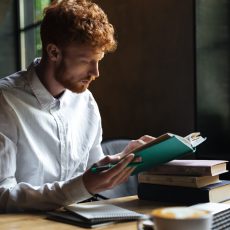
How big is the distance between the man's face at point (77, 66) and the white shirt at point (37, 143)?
0.28 feet

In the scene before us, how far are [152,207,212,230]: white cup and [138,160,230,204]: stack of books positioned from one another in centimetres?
67

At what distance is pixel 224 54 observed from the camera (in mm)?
2582

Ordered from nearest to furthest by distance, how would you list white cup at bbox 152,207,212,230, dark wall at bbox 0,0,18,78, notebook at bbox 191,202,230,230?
white cup at bbox 152,207,212,230 → notebook at bbox 191,202,230,230 → dark wall at bbox 0,0,18,78

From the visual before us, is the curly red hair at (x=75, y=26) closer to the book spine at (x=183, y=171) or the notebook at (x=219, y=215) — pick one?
the book spine at (x=183, y=171)

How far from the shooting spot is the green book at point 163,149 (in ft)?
4.10

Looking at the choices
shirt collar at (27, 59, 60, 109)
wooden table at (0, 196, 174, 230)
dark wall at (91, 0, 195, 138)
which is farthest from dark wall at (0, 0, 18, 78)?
wooden table at (0, 196, 174, 230)

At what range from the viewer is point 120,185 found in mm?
1939

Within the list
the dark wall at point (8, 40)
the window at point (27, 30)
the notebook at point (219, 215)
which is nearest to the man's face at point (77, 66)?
the notebook at point (219, 215)

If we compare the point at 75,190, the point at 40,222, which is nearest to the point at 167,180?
the point at 75,190

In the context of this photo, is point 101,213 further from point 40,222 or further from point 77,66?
point 77,66

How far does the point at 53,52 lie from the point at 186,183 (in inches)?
27.4

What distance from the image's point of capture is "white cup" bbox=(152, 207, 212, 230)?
2.33 ft

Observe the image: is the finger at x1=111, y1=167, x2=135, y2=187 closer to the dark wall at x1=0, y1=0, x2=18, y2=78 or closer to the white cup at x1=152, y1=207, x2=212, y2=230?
the white cup at x1=152, y1=207, x2=212, y2=230

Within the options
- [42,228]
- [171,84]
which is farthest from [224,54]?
[42,228]
